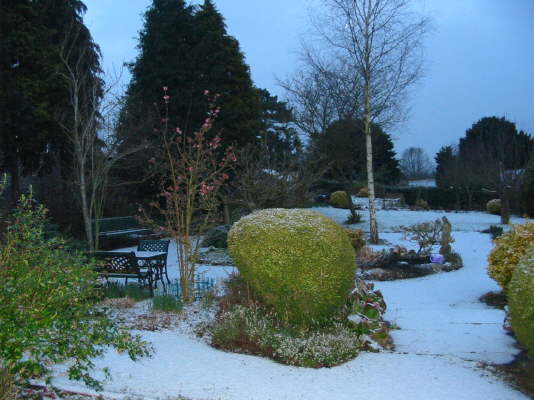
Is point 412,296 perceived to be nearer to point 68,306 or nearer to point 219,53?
point 68,306

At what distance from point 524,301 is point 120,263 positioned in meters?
5.56

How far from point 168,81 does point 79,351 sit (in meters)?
15.9

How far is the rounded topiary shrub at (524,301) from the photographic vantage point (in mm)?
3555

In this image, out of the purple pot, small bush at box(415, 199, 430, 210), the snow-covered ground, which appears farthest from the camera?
small bush at box(415, 199, 430, 210)

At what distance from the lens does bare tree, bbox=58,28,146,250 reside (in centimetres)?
1086

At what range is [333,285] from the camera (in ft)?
15.7

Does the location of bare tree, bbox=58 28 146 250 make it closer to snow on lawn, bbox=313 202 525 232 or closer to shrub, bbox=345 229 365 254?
shrub, bbox=345 229 365 254

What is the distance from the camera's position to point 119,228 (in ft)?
46.6

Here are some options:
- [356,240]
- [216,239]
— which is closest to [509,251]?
[356,240]

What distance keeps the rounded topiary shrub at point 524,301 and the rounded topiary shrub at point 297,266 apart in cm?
163

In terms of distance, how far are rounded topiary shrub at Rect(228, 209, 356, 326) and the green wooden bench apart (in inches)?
368

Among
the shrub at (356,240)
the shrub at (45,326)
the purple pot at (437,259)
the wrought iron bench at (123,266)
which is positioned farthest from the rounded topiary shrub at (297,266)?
the shrub at (356,240)

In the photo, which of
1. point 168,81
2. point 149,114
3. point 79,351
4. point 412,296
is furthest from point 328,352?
point 168,81

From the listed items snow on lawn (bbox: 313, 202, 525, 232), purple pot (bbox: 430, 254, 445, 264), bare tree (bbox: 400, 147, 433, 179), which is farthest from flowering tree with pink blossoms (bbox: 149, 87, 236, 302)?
bare tree (bbox: 400, 147, 433, 179)
